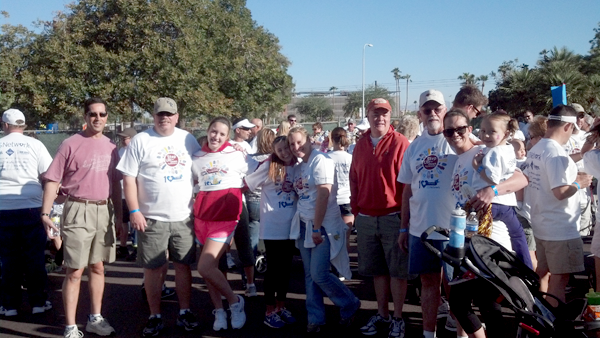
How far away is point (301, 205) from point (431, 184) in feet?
4.21

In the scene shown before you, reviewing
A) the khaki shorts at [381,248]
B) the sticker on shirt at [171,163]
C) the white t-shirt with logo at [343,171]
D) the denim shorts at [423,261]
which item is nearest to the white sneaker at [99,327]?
the sticker on shirt at [171,163]

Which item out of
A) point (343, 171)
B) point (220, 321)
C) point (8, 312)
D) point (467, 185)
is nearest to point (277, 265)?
point (220, 321)

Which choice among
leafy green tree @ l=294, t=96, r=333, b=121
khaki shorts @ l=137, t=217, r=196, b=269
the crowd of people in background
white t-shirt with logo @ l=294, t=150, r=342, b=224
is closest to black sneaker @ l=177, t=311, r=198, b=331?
the crowd of people in background

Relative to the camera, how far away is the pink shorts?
4883 mm

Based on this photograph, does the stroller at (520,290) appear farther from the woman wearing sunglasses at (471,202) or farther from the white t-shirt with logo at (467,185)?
the white t-shirt with logo at (467,185)

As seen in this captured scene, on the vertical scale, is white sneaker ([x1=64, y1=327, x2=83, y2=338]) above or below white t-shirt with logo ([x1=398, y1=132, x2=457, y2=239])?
below

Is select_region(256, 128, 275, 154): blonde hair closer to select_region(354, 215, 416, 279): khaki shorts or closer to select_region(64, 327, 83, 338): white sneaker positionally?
select_region(354, 215, 416, 279): khaki shorts

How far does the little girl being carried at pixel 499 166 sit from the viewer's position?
11.9ft

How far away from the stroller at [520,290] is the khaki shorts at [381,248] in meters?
1.37

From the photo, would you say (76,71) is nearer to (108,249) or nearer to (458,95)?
(108,249)

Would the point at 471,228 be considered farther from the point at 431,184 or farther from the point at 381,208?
the point at 381,208

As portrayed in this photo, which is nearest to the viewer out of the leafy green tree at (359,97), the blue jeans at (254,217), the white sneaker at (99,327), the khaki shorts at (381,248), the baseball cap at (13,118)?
the khaki shorts at (381,248)

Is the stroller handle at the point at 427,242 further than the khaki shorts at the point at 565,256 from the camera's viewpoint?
No

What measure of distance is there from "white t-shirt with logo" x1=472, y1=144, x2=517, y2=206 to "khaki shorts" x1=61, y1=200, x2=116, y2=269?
10.8ft
